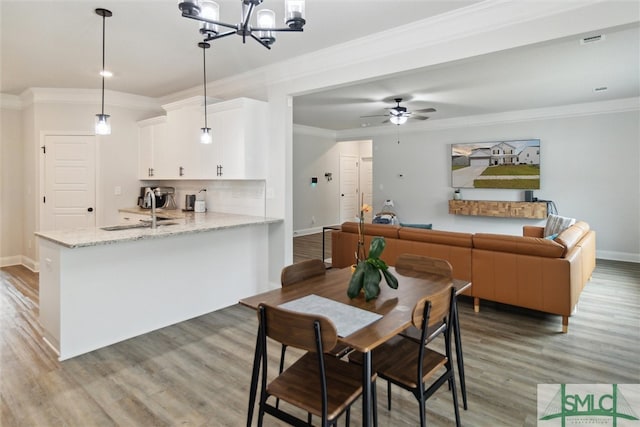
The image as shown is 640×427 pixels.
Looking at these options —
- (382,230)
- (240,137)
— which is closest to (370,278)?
(382,230)

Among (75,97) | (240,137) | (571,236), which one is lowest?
(571,236)

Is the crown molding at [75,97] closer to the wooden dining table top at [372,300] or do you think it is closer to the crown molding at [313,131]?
the crown molding at [313,131]

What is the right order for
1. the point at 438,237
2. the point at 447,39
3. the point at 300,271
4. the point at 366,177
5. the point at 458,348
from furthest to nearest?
1. the point at 366,177
2. the point at 438,237
3. the point at 447,39
4. the point at 300,271
5. the point at 458,348

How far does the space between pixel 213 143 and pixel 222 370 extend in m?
2.79

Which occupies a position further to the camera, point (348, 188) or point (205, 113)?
point (348, 188)

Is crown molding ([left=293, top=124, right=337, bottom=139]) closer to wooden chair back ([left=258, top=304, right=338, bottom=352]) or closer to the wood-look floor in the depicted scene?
the wood-look floor

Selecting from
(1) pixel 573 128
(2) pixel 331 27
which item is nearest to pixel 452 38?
(2) pixel 331 27

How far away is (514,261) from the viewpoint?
364 centimetres

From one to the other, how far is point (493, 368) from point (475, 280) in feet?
4.15

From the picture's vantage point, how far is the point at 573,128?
6.64 meters

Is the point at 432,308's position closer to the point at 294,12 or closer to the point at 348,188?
the point at 294,12

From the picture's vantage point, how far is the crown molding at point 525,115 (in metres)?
6.19

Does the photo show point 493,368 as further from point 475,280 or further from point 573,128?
point 573,128

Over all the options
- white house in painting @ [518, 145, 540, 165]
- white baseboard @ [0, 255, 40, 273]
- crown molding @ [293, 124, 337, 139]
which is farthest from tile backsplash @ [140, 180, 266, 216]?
white house in painting @ [518, 145, 540, 165]
